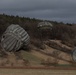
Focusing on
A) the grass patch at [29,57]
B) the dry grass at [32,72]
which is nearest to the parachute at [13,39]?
the grass patch at [29,57]

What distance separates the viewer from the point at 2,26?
1913 inches

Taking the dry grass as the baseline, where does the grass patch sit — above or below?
below

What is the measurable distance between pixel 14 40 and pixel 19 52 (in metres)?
1.68

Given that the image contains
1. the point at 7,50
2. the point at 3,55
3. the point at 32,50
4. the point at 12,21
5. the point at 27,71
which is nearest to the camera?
the point at 27,71

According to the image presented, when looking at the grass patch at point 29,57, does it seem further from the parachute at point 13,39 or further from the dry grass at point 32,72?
the dry grass at point 32,72

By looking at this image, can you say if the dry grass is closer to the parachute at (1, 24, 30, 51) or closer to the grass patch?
the grass patch

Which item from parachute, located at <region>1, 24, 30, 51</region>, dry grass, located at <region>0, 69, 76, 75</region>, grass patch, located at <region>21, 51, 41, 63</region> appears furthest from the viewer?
parachute, located at <region>1, 24, 30, 51</region>

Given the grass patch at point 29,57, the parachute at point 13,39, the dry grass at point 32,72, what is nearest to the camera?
the dry grass at point 32,72

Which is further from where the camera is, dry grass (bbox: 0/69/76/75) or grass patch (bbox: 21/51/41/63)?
grass patch (bbox: 21/51/41/63)

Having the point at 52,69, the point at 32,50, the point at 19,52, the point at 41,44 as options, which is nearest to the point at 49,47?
the point at 41,44

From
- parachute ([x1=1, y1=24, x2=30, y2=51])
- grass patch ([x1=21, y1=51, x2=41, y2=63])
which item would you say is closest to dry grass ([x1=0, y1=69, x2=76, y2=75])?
grass patch ([x1=21, y1=51, x2=41, y2=63])

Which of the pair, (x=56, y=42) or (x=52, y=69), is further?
(x=56, y=42)

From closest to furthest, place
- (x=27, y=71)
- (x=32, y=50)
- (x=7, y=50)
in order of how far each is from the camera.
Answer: (x=27, y=71) < (x=7, y=50) < (x=32, y=50)

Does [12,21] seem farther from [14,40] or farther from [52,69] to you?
[52,69]
